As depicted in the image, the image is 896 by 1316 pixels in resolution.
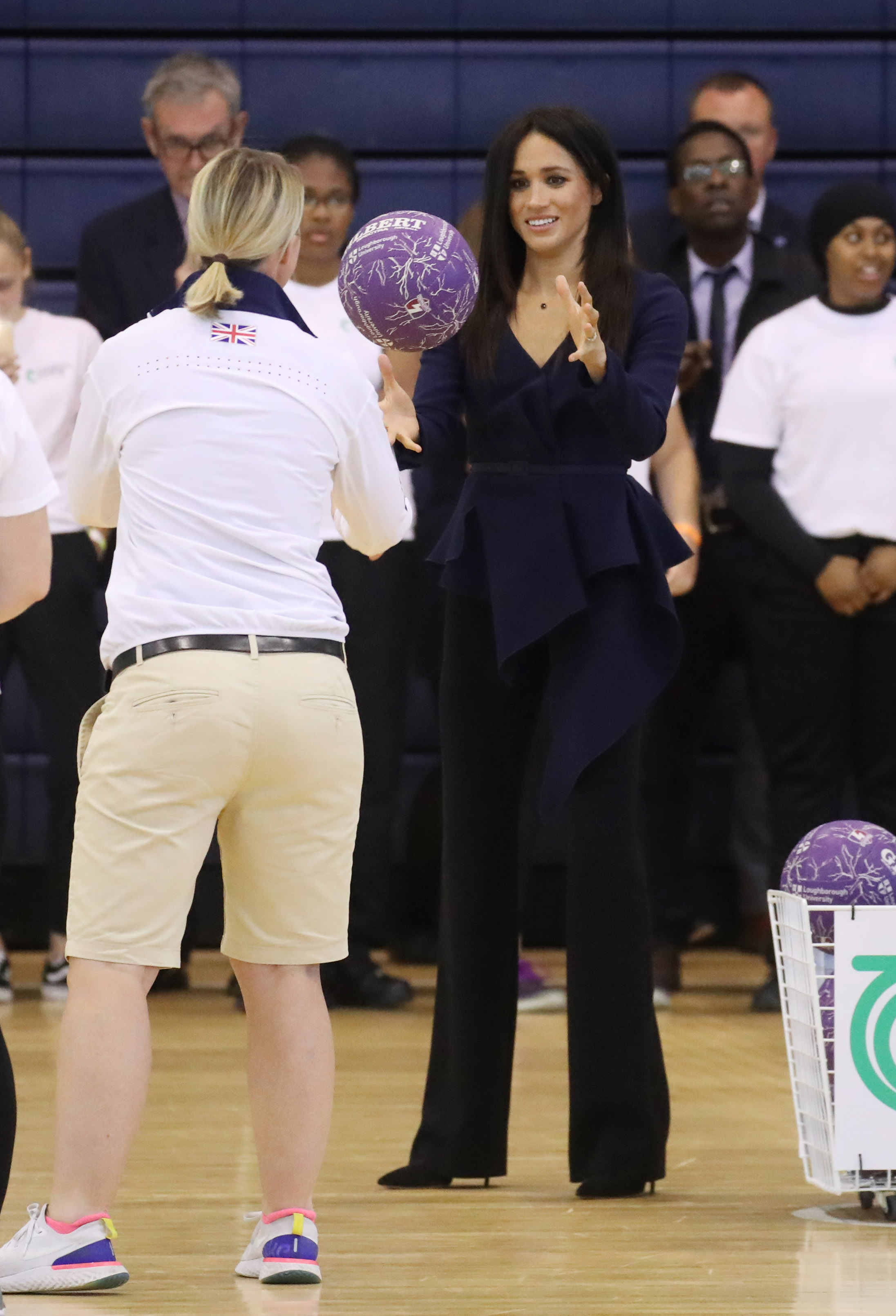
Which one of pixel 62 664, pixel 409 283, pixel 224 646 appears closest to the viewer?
pixel 224 646

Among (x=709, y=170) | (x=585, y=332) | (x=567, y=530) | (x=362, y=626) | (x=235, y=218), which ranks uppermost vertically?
(x=709, y=170)

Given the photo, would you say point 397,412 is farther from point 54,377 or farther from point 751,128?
point 751,128

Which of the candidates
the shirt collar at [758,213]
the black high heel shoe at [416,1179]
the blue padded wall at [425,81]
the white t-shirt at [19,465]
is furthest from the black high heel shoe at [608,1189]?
the blue padded wall at [425,81]

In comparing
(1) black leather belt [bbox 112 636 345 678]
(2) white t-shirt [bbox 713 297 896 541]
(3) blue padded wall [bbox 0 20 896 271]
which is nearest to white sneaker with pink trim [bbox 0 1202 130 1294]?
(1) black leather belt [bbox 112 636 345 678]

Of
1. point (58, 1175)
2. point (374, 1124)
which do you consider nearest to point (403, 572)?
point (374, 1124)

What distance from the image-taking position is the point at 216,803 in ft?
7.76

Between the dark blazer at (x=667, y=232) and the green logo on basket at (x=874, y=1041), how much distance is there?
2593 millimetres

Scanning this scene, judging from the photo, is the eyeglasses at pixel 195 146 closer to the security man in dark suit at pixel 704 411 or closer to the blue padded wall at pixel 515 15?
the security man in dark suit at pixel 704 411

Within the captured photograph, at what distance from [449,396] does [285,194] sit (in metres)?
0.59

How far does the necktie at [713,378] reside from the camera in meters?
4.99

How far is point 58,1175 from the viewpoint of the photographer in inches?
90.8

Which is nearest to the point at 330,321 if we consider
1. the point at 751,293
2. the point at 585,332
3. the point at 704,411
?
the point at 704,411

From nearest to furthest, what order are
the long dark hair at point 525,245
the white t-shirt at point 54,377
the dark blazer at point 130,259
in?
the long dark hair at point 525,245 → the white t-shirt at point 54,377 → the dark blazer at point 130,259

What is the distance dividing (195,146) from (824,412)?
155 centimetres
